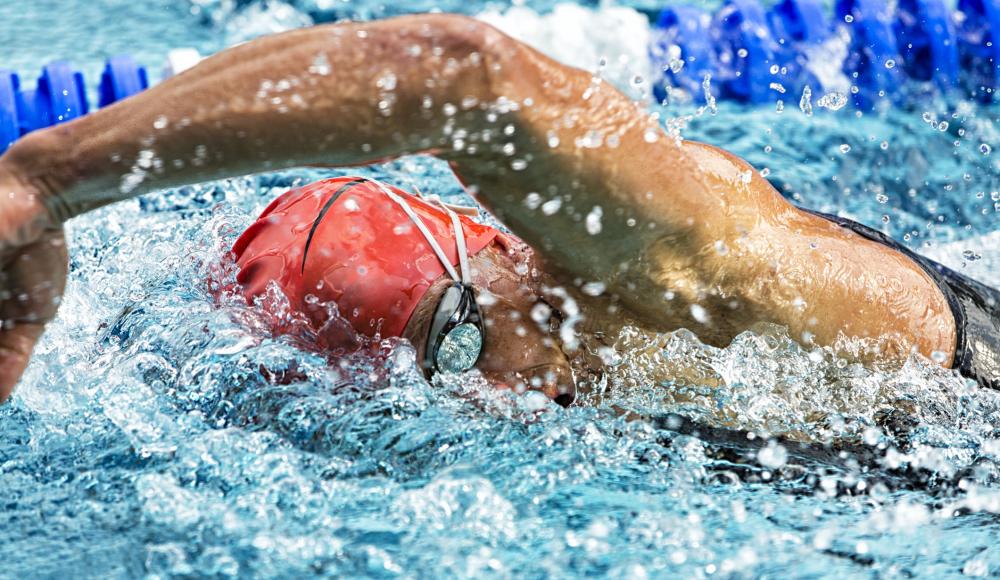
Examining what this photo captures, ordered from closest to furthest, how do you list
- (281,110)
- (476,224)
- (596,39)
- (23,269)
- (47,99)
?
(281,110) → (23,269) → (476,224) → (47,99) → (596,39)

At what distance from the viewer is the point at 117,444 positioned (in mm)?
1739

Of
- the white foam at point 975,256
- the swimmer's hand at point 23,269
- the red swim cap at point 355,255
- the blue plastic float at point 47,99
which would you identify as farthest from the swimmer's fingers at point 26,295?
the white foam at point 975,256

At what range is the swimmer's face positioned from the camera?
177cm

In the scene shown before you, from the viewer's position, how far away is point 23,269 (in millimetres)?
1445

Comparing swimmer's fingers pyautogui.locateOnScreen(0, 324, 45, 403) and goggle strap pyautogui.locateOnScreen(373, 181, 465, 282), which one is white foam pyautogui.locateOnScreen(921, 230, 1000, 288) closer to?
goggle strap pyautogui.locateOnScreen(373, 181, 465, 282)

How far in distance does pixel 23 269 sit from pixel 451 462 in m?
0.71

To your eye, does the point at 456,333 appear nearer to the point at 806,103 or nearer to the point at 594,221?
the point at 594,221

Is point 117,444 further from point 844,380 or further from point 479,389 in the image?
point 844,380

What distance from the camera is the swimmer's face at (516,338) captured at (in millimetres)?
1773

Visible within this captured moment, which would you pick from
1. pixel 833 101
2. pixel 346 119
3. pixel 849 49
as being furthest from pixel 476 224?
pixel 849 49

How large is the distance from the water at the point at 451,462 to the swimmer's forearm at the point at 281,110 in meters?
0.53

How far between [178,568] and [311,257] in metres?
0.59

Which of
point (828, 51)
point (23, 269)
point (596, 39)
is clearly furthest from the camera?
point (596, 39)

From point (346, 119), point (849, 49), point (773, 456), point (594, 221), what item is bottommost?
point (773, 456)
